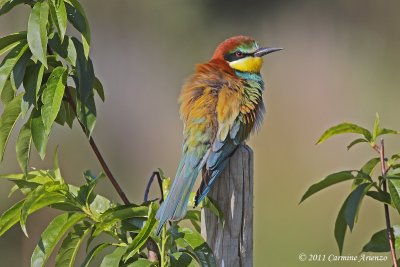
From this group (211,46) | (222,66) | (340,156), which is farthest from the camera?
(211,46)

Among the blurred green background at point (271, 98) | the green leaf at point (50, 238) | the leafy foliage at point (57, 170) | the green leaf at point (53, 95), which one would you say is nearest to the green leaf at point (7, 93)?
the leafy foliage at point (57, 170)

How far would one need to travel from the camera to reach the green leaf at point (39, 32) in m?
1.47

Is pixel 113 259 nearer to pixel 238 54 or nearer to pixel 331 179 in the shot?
pixel 331 179

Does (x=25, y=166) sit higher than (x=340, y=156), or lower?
higher

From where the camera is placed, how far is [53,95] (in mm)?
1528

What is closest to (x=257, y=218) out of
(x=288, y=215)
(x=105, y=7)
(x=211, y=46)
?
(x=288, y=215)

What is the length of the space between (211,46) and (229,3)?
1089mm

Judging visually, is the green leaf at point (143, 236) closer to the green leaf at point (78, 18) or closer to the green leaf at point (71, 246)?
the green leaf at point (71, 246)

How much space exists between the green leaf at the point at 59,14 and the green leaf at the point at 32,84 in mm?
95

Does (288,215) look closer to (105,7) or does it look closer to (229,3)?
(105,7)

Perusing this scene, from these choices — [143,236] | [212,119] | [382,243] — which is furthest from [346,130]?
[143,236]

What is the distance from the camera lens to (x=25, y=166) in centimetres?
152

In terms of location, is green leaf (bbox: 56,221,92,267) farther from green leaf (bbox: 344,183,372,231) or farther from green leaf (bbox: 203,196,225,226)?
green leaf (bbox: 344,183,372,231)

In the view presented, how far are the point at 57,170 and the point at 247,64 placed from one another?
849 millimetres
